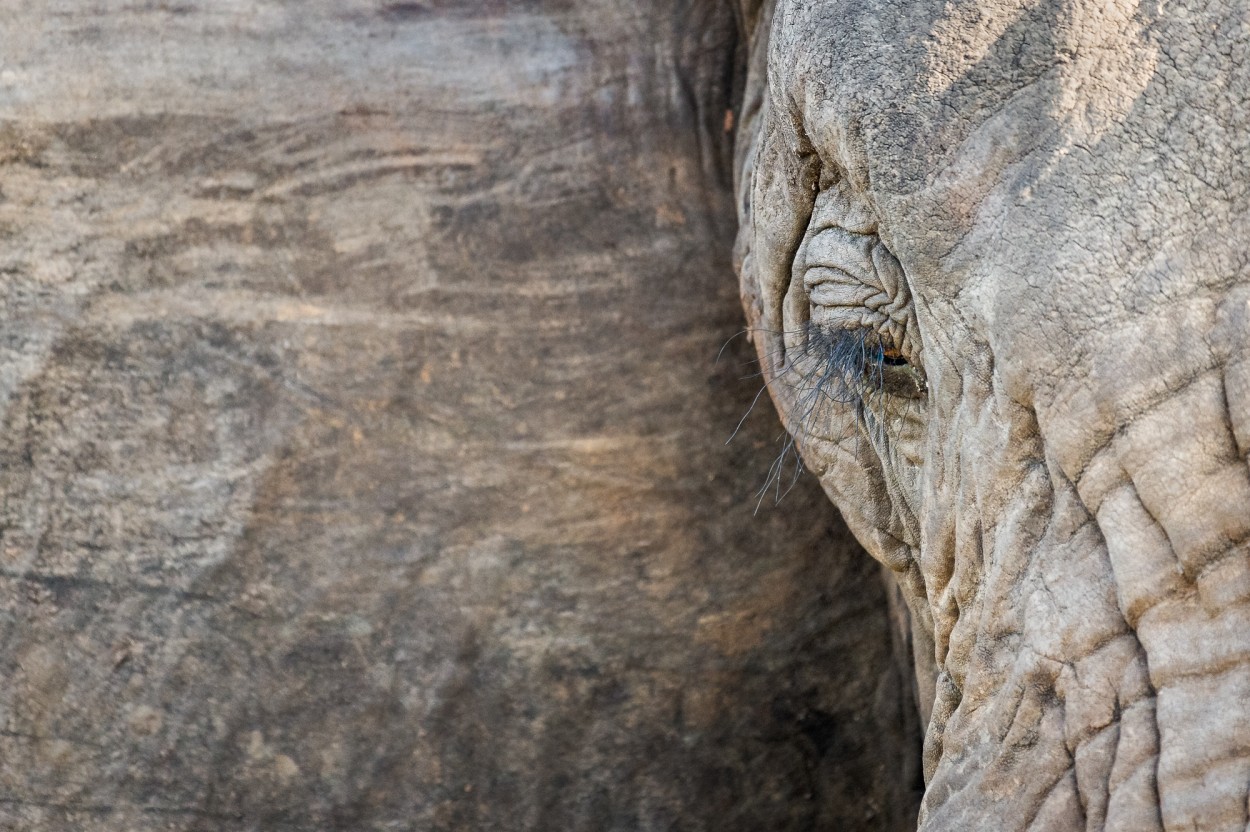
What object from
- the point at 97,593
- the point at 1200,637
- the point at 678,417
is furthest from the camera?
the point at 678,417

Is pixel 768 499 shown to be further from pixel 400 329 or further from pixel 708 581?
pixel 400 329

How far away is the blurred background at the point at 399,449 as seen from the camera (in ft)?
7.70

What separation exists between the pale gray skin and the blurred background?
2.28ft

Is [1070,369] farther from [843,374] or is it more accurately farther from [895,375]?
[843,374]

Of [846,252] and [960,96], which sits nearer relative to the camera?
[960,96]

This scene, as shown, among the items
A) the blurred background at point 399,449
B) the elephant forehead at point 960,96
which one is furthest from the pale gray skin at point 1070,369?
the blurred background at point 399,449

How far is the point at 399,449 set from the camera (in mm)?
2430

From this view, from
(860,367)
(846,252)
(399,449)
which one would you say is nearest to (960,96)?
(846,252)

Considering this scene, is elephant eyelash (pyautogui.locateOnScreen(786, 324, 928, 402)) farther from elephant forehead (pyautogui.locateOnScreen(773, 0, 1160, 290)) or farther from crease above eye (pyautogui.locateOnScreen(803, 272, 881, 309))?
elephant forehead (pyautogui.locateOnScreen(773, 0, 1160, 290))

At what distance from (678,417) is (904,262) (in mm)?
822

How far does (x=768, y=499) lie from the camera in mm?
2572

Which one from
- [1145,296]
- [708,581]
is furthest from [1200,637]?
[708,581]

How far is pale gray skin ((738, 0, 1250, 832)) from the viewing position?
4.70 ft

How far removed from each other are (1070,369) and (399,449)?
1.22 meters
